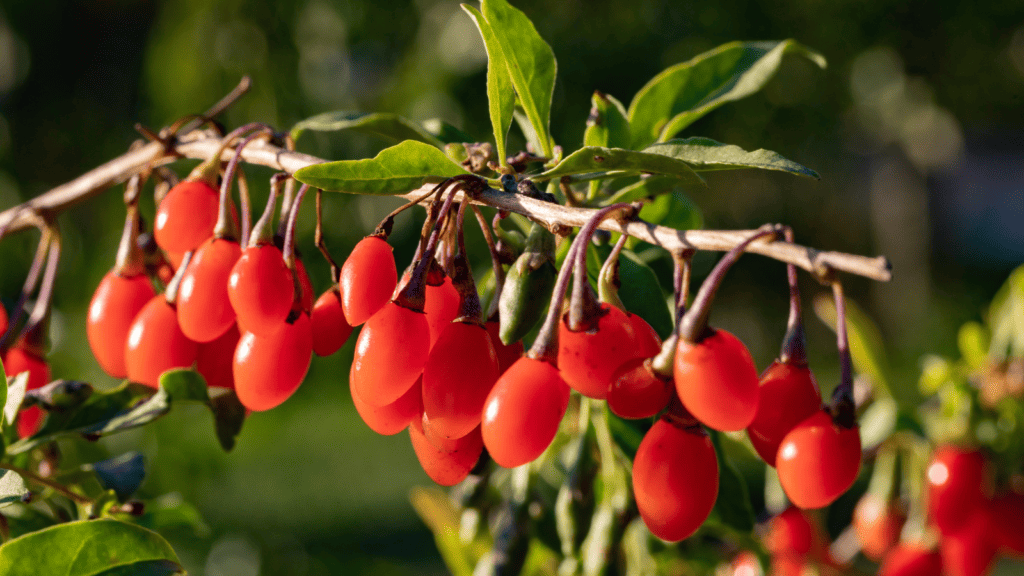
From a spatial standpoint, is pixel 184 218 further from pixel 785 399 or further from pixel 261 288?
pixel 785 399

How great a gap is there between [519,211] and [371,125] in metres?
0.31

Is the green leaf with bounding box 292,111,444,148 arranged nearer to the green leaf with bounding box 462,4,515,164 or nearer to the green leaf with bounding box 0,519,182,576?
the green leaf with bounding box 462,4,515,164

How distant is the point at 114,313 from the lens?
0.97 meters

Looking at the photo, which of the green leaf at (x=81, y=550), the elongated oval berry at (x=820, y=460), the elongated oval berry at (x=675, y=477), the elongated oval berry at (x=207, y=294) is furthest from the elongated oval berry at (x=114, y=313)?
the elongated oval berry at (x=820, y=460)

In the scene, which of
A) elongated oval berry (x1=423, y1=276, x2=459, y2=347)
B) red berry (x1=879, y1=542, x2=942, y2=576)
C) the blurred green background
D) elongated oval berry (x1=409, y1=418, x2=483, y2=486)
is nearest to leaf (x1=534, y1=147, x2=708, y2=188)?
elongated oval berry (x1=423, y1=276, x2=459, y2=347)

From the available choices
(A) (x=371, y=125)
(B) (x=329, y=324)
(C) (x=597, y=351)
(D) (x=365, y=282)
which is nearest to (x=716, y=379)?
(C) (x=597, y=351)

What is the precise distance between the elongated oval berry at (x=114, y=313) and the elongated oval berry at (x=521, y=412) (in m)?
0.57

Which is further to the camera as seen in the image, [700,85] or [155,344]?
[700,85]

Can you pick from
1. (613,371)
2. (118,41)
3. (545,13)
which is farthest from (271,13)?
(613,371)

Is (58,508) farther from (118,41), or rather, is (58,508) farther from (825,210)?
(825,210)

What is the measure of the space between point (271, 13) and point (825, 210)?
8.10 m

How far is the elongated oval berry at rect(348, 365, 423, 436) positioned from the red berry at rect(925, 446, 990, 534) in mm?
1068

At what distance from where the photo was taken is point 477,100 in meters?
3.81

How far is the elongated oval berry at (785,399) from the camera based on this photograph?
66 cm
